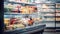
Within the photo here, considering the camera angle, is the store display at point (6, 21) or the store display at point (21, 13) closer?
the store display at point (6, 21)

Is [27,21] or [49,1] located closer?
[27,21]

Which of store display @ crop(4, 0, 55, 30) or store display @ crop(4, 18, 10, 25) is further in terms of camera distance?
store display @ crop(4, 0, 55, 30)

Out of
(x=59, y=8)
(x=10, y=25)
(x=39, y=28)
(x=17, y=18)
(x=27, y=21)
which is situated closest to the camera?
(x=10, y=25)

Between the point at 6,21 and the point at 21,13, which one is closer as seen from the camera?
the point at 6,21

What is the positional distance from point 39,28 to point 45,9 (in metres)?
3.86

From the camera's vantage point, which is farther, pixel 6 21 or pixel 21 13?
pixel 21 13

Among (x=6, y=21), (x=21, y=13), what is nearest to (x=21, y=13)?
(x=21, y=13)

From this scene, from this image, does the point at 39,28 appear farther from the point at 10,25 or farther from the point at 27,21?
the point at 10,25

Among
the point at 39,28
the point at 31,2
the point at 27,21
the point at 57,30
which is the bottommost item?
the point at 57,30

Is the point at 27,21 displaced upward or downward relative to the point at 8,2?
downward

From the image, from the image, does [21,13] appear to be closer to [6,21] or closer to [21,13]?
[21,13]

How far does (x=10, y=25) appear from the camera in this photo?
2.97 m

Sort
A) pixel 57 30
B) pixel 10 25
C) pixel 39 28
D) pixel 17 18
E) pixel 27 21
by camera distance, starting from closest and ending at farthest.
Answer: pixel 10 25 < pixel 17 18 < pixel 27 21 < pixel 39 28 < pixel 57 30

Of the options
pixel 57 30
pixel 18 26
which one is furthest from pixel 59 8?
pixel 18 26
